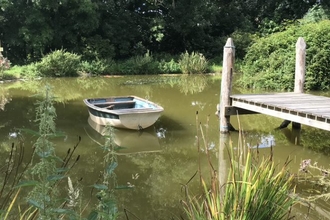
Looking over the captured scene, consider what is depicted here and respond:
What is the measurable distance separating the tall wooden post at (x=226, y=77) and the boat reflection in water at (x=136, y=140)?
4.50 feet

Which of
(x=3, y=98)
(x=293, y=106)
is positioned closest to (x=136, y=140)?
(x=293, y=106)

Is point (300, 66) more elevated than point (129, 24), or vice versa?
point (129, 24)

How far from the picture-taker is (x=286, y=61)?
13.3 metres

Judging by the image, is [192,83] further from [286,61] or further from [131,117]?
[131,117]

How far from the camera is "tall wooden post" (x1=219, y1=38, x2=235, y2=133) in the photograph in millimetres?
7508

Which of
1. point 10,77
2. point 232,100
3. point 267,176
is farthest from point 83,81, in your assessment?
point 267,176

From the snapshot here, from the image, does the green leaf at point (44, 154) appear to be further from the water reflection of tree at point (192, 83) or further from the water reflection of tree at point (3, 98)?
the water reflection of tree at point (192, 83)

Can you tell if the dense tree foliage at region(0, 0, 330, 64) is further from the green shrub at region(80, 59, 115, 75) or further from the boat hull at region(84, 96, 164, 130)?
the boat hull at region(84, 96, 164, 130)

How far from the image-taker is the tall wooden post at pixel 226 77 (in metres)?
7.51

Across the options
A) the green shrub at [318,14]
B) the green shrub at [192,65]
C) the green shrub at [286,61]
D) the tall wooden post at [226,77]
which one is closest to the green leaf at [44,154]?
the tall wooden post at [226,77]

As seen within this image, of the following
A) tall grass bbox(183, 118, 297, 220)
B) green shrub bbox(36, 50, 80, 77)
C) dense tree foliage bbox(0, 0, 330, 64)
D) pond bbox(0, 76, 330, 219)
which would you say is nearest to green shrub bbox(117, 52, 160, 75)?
dense tree foliage bbox(0, 0, 330, 64)

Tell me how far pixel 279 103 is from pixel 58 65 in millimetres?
14050

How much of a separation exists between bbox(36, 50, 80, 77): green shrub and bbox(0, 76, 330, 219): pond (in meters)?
5.20

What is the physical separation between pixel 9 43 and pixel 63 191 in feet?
61.1
